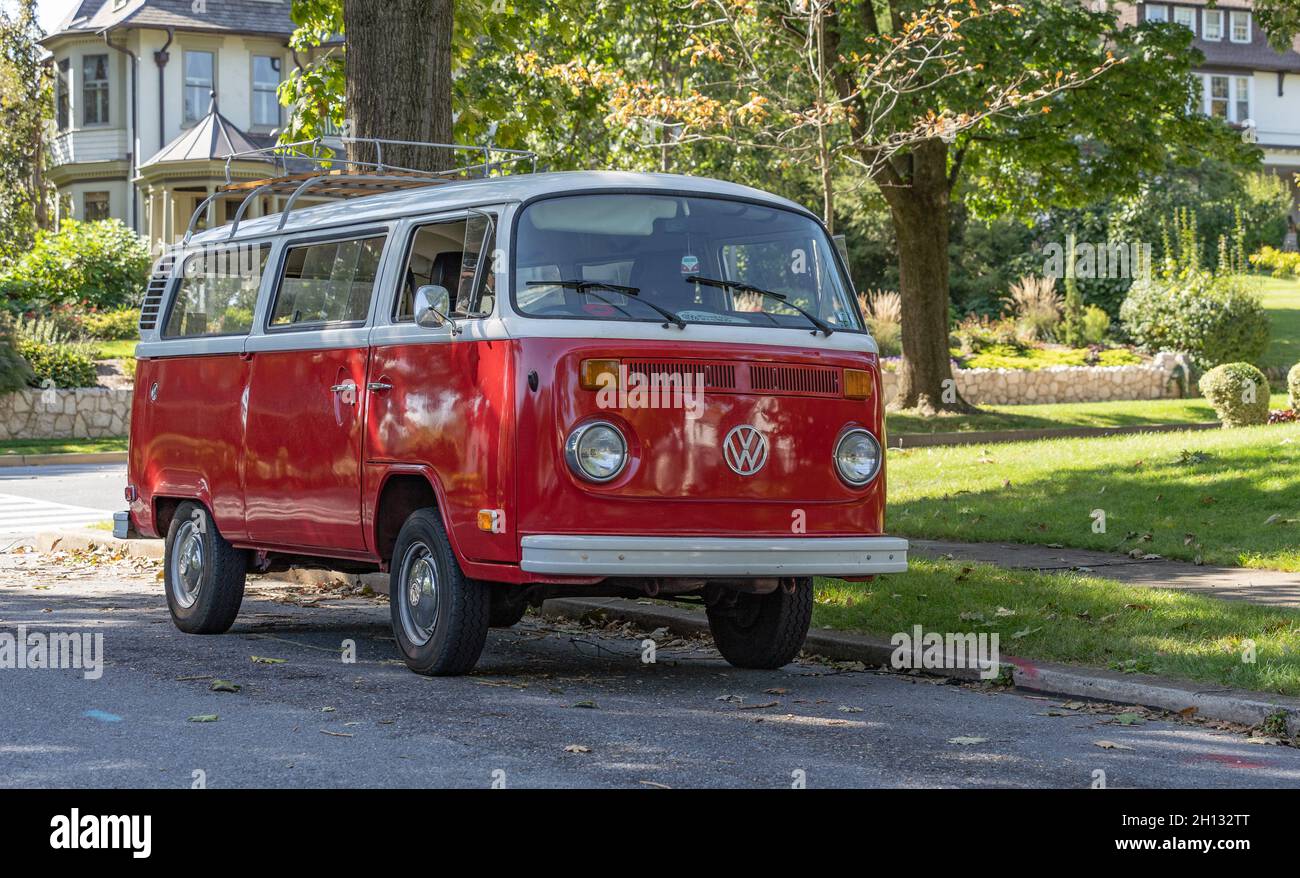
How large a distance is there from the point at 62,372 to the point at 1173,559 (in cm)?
2245

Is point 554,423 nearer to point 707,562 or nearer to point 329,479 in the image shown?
point 707,562

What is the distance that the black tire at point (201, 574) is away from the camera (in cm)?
998

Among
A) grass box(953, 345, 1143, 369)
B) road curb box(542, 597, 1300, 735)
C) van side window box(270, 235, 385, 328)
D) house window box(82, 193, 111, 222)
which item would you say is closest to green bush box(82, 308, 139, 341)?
house window box(82, 193, 111, 222)

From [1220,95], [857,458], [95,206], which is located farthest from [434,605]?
[1220,95]

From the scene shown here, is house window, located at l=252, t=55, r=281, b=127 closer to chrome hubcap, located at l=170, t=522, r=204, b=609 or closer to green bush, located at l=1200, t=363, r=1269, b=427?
green bush, located at l=1200, t=363, r=1269, b=427

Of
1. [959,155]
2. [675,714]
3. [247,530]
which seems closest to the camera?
[675,714]

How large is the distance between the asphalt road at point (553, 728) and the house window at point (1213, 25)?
60002mm

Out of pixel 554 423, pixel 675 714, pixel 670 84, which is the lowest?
pixel 675 714

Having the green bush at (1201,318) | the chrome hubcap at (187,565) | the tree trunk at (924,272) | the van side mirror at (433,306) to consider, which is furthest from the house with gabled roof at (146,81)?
the van side mirror at (433,306)

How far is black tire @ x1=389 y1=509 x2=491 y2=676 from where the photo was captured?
8.11 m

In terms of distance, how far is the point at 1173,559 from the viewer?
1223cm

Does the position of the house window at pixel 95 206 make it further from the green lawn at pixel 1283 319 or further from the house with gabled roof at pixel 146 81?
the green lawn at pixel 1283 319

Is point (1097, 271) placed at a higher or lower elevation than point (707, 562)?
higher
